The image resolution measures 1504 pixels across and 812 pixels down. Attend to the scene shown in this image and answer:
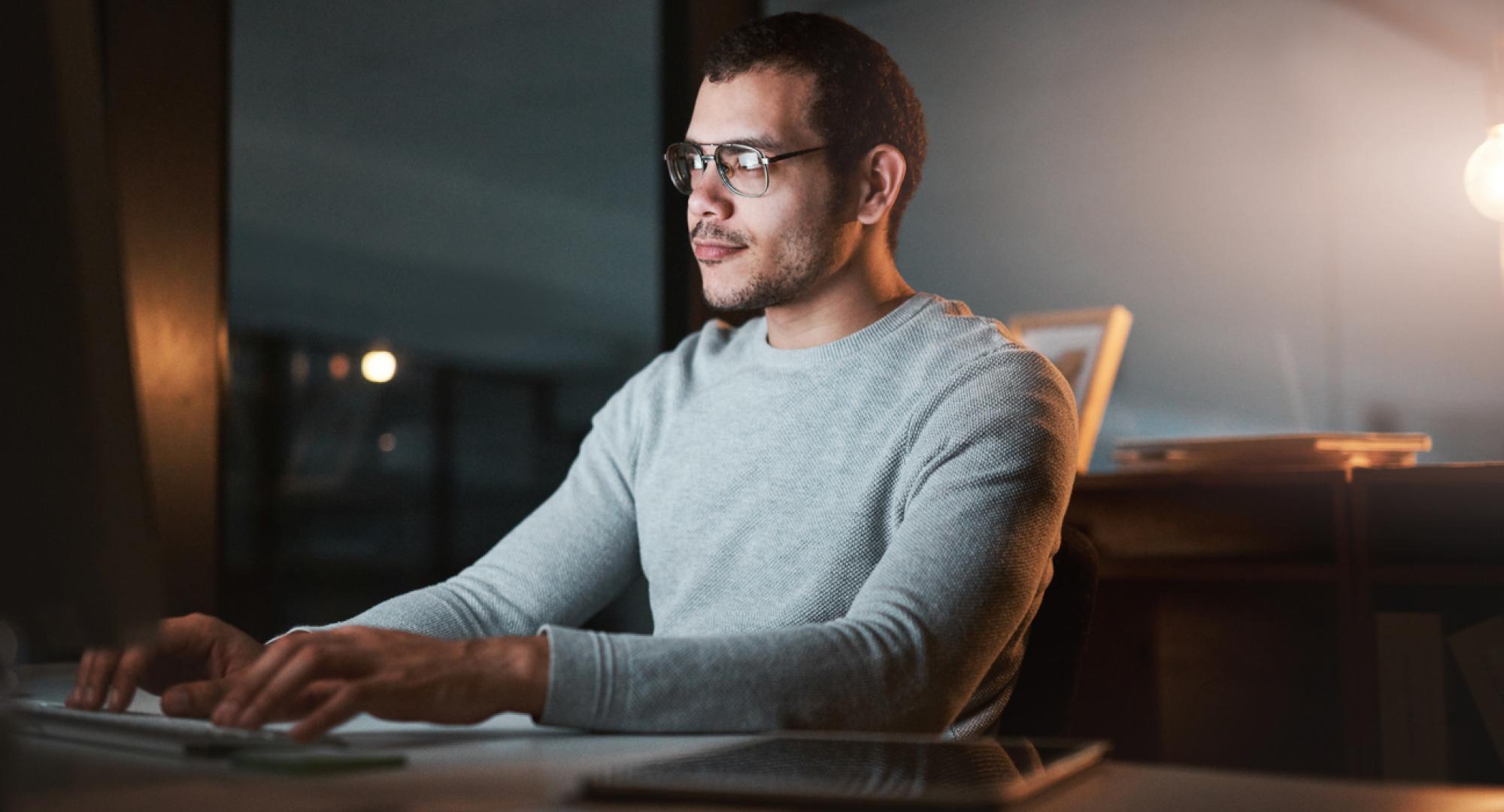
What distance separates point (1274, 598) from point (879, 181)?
113 centimetres

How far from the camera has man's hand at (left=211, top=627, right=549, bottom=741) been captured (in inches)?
32.0

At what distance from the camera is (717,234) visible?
160 cm

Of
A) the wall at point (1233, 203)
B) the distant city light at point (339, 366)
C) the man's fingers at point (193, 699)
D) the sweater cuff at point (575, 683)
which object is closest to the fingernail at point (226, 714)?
the man's fingers at point (193, 699)

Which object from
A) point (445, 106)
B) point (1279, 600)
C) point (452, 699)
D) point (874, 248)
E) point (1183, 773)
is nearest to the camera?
point (1183, 773)

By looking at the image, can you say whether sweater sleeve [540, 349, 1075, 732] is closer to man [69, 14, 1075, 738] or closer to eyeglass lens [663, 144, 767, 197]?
man [69, 14, 1075, 738]

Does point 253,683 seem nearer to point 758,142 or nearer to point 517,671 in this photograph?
point 517,671

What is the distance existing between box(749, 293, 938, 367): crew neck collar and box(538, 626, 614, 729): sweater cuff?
0.72m

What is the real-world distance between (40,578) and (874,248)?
4.09 ft

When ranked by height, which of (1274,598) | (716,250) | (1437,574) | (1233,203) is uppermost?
(1233,203)

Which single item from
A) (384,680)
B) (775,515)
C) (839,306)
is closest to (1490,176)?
Answer: (839,306)

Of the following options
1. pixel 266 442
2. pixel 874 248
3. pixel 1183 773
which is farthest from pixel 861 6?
pixel 1183 773

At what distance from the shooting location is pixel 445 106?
246 cm

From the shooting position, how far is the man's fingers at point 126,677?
102cm

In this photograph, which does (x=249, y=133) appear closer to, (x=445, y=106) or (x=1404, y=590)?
(x=445, y=106)
